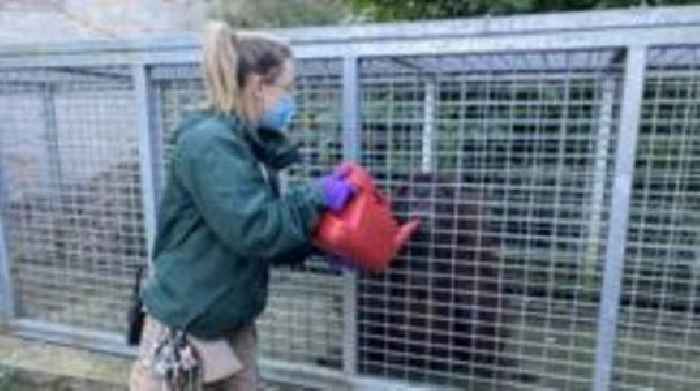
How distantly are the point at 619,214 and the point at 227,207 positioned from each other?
4.50ft

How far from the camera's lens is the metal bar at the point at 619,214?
237 cm

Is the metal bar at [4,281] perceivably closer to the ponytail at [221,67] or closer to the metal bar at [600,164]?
the ponytail at [221,67]

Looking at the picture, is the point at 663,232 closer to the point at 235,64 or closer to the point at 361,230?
the point at 361,230

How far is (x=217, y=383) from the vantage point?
98.0 inches

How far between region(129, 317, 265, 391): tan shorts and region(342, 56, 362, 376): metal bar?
1.65 feet

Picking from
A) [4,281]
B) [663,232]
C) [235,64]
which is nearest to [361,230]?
[235,64]

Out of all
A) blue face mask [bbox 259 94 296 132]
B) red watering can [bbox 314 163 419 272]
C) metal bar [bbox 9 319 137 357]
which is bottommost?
metal bar [bbox 9 319 137 357]

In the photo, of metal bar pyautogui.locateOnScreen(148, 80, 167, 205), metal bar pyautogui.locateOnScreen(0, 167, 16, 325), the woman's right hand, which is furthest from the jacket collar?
metal bar pyautogui.locateOnScreen(0, 167, 16, 325)

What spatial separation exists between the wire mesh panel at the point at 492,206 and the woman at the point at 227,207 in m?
0.62

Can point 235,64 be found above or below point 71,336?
above

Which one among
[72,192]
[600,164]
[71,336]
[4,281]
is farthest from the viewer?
[4,281]

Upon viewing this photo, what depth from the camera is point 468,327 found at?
2.87m

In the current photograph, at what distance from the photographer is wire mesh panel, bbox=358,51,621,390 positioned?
8.75 ft

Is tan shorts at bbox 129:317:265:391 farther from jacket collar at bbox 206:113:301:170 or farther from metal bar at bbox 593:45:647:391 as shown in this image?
metal bar at bbox 593:45:647:391
